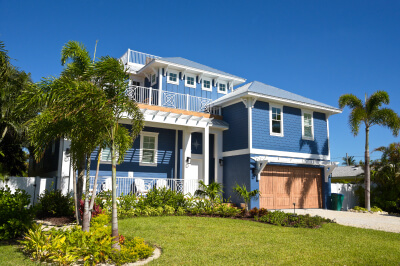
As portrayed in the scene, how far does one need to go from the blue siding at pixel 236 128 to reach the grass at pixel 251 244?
616 centimetres

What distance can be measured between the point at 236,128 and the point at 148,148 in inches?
181

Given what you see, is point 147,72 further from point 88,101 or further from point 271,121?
point 88,101

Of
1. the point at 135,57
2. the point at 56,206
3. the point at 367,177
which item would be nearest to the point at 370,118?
the point at 367,177

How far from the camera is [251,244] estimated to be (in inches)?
285

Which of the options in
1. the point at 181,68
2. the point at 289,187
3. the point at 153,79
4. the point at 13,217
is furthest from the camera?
the point at 153,79

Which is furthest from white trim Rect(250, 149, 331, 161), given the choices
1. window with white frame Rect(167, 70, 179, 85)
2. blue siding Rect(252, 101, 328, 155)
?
window with white frame Rect(167, 70, 179, 85)

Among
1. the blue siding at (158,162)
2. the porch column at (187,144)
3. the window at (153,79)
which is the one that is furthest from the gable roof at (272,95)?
the window at (153,79)

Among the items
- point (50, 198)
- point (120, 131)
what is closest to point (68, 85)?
point (120, 131)

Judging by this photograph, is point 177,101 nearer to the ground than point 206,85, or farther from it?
nearer to the ground

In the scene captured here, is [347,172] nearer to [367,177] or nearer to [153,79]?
[367,177]

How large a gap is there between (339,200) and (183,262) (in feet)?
46.7

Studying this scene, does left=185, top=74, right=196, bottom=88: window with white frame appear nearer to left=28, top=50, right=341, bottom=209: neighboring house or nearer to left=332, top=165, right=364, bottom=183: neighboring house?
left=28, top=50, right=341, bottom=209: neighboring house

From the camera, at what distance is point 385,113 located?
16.9 meters

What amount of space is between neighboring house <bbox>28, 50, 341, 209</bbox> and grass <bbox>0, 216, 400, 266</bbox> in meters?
5.27
